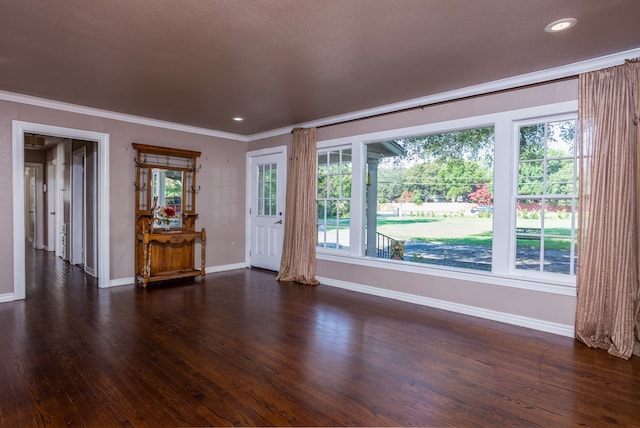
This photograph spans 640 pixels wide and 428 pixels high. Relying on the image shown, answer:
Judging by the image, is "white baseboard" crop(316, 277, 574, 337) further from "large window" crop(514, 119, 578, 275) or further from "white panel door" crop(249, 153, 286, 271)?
"white panel door" crop(249, 153, 286, 271)

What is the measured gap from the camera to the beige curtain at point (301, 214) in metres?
5.40

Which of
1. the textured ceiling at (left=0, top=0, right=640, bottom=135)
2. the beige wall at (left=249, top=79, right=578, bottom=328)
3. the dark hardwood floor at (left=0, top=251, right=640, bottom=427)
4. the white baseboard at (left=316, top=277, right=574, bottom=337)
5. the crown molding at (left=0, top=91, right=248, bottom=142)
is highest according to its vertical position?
the textured ceiling at (left=0, top=0, right=640, bottom=135)

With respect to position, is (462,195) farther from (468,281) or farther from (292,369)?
(292,369)

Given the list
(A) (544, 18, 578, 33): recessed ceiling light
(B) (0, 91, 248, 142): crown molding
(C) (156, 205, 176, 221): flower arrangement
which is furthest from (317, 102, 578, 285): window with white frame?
(C) (156, 205, 176, 221): flower arrangement

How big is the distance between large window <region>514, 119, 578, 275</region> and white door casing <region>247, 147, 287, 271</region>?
3.71m

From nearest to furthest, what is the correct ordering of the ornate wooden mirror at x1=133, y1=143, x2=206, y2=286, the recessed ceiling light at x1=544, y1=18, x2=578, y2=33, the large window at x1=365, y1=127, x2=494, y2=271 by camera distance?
the recessed ceiling light at x1=544, y1=18, x2=578, y2=33 → the ornate wooden mirror at x1=133, y1=143, x2=206, y2=286 → the large window at x1=365, y1=127, x2=494, y2=271

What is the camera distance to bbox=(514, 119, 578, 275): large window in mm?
3422

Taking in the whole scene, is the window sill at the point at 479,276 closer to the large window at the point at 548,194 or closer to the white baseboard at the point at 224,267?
the large window at the point at 548,194

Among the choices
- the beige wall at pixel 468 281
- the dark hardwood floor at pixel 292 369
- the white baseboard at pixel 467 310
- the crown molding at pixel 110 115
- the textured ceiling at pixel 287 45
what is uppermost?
the textured ceiling at pixel 287 45

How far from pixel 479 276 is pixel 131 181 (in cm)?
511

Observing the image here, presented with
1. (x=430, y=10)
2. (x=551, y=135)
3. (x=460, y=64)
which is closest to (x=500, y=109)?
(x=551, y=135)

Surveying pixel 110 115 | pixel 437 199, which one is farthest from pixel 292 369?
pixel 437 199

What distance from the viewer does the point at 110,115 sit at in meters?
5.03

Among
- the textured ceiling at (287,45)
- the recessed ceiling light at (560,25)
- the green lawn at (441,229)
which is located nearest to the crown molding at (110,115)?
the textured ceiling at (287,45)
